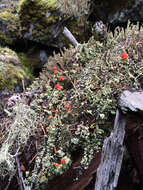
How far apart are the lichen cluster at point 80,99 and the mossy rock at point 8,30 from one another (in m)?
1.66

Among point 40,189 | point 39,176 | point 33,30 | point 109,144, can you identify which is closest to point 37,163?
point 39,176

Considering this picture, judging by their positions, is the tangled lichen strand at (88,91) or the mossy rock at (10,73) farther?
the mossy rock at (10,73)

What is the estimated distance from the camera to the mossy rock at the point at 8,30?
13.2ft

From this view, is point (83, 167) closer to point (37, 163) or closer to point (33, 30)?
point (37, 163)

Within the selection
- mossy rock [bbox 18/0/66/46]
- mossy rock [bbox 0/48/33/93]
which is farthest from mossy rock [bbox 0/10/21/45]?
mossy rock [bbox 0/48/33/93]

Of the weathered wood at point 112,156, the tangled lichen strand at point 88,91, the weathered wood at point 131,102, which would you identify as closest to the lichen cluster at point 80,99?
the tangled lichen strand at point 88,91

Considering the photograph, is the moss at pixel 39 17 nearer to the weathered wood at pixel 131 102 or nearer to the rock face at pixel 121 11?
the rock face at pixel 121 11

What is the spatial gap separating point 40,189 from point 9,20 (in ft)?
11.3

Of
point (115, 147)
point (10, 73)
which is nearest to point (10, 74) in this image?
point (10, 73)

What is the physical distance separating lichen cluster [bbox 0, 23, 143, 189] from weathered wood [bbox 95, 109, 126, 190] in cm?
21

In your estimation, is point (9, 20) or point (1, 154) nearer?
point (1, 154)

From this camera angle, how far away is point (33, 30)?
379 cm

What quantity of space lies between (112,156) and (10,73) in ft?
6.70

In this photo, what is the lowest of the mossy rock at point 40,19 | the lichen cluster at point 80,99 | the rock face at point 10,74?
the lichen cluster at point 80,99
